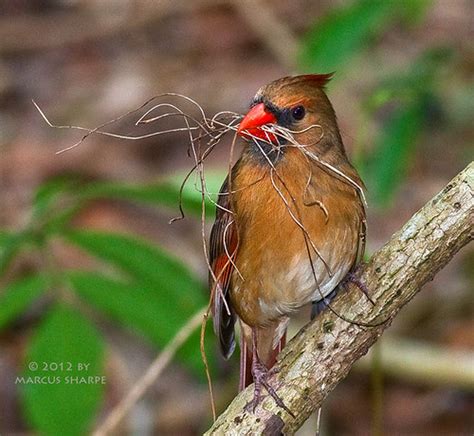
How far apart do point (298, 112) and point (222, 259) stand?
51cm

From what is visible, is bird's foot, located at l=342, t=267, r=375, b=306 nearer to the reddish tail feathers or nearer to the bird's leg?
the bird's leg

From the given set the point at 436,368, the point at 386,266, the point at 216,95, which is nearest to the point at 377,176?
the point at 436,368

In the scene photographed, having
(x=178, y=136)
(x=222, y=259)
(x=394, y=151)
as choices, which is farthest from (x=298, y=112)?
(x=178, y=136)

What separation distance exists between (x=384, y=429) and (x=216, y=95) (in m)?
2.78

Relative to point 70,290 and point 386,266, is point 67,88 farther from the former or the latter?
point 386,266

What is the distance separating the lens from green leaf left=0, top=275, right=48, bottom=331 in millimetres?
3316

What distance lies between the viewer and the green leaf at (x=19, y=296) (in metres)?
3.32

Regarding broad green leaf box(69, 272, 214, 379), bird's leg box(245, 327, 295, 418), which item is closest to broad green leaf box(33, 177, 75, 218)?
broad green leaf box(69, 272, 214, 379)

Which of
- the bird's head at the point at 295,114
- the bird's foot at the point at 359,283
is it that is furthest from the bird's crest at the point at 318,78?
the bird's foot at the point at 359,283

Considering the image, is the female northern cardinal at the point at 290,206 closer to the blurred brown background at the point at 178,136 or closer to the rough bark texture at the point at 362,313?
the rough bark texture at the point at 362,313

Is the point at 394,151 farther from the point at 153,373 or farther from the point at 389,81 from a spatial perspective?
the point at 153,373

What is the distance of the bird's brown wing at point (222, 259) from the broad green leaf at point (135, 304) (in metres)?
0.16

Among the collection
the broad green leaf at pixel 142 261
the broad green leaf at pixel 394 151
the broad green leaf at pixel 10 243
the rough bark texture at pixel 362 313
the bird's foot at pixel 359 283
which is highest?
the broad green leaf at pixel 394 151

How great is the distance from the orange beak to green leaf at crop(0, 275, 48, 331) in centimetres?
84
